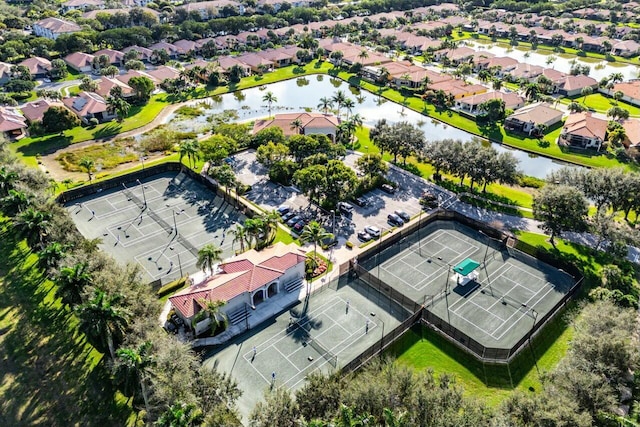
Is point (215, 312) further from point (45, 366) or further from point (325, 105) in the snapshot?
point (325, 105)

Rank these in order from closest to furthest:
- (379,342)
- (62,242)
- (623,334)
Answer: (623,334), (379,342), (62,242)

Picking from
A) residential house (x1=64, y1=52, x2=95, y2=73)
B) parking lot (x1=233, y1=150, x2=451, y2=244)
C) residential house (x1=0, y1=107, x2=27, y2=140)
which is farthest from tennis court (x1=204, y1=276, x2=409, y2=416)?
residential house (x1=64, y1=52, x2=95, y2=73)

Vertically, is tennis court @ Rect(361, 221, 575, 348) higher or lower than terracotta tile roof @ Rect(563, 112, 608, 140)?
higher

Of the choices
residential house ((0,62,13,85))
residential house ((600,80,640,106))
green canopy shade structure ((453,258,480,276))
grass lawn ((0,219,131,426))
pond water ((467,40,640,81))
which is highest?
residential house ((0,62,13,85))

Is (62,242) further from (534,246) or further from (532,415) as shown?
(534,246)

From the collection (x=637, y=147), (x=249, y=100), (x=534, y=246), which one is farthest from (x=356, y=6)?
(x=534, y=246)

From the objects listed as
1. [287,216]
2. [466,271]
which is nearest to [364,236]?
[287,216]

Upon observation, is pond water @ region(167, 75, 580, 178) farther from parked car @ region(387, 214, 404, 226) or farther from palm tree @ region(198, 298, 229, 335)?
palm tree @ region(198, 298, 229, 335)
